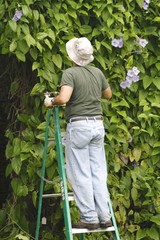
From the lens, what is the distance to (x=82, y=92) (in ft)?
14.2

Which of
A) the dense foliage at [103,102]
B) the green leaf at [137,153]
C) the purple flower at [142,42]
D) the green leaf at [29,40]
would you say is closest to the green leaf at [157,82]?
the dense foliage at [103,102]

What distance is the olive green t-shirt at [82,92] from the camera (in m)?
4.30

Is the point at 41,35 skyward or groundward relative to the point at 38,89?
skyward

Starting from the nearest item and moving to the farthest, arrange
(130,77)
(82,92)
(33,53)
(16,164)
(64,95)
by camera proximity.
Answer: (64,95) < (82,92) < (33,53) < (16,164) < (130,77)

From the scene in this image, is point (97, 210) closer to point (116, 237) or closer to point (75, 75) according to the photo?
point (116, 237)

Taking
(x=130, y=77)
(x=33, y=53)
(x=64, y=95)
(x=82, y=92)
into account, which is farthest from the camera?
(x=130, y=77)

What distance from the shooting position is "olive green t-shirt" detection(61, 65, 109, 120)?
14.1 ft

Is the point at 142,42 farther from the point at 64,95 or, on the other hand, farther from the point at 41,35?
the point at 64,95

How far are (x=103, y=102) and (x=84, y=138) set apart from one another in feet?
3.84

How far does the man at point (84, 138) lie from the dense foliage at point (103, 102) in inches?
32.7

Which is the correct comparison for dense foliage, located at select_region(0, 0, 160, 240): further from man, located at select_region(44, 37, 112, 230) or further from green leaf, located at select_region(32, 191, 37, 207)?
man, located at select_region(44, 37, 112, 230)

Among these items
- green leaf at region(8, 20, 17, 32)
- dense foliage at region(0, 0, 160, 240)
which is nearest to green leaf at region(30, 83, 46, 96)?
dense foliage at region(0, 0, 160, 240)

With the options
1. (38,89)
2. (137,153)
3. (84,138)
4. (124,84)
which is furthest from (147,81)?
(84,138)

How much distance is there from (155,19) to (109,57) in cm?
→ 50
